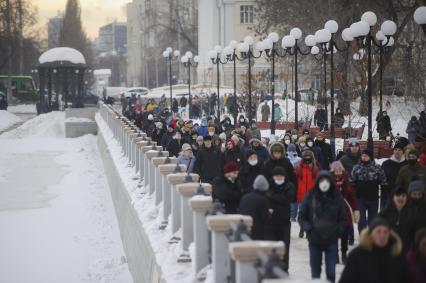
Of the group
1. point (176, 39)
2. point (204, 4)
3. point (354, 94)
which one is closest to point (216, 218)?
point (354, 94)

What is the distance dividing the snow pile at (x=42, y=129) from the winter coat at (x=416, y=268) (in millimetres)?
46019

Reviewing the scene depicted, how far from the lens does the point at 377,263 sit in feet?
20.5

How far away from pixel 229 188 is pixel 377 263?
4353 mm

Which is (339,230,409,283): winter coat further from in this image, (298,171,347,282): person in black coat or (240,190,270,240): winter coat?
(298,171,347,282): person in black coat

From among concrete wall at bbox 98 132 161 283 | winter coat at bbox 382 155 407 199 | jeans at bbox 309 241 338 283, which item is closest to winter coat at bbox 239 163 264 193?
concrete wall at bbox 98 132 161 283

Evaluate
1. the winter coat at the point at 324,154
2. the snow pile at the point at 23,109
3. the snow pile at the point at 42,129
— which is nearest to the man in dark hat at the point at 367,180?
the winter coat at the point at 324,154

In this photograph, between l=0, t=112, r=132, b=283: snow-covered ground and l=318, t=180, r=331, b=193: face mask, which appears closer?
l=318, t=180, r=331, b=193: face mask

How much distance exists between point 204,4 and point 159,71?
105 ft

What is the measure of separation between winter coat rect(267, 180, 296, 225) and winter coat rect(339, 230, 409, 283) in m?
3.76

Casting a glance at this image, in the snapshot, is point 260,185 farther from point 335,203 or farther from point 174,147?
point 174,147

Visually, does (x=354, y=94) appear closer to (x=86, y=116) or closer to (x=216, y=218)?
(x=86, y=116)

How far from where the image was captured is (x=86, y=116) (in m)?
53.1

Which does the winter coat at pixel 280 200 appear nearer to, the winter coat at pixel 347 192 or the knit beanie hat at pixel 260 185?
the knit beanie hat at pixel 260 185

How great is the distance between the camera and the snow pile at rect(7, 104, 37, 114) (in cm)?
7769
